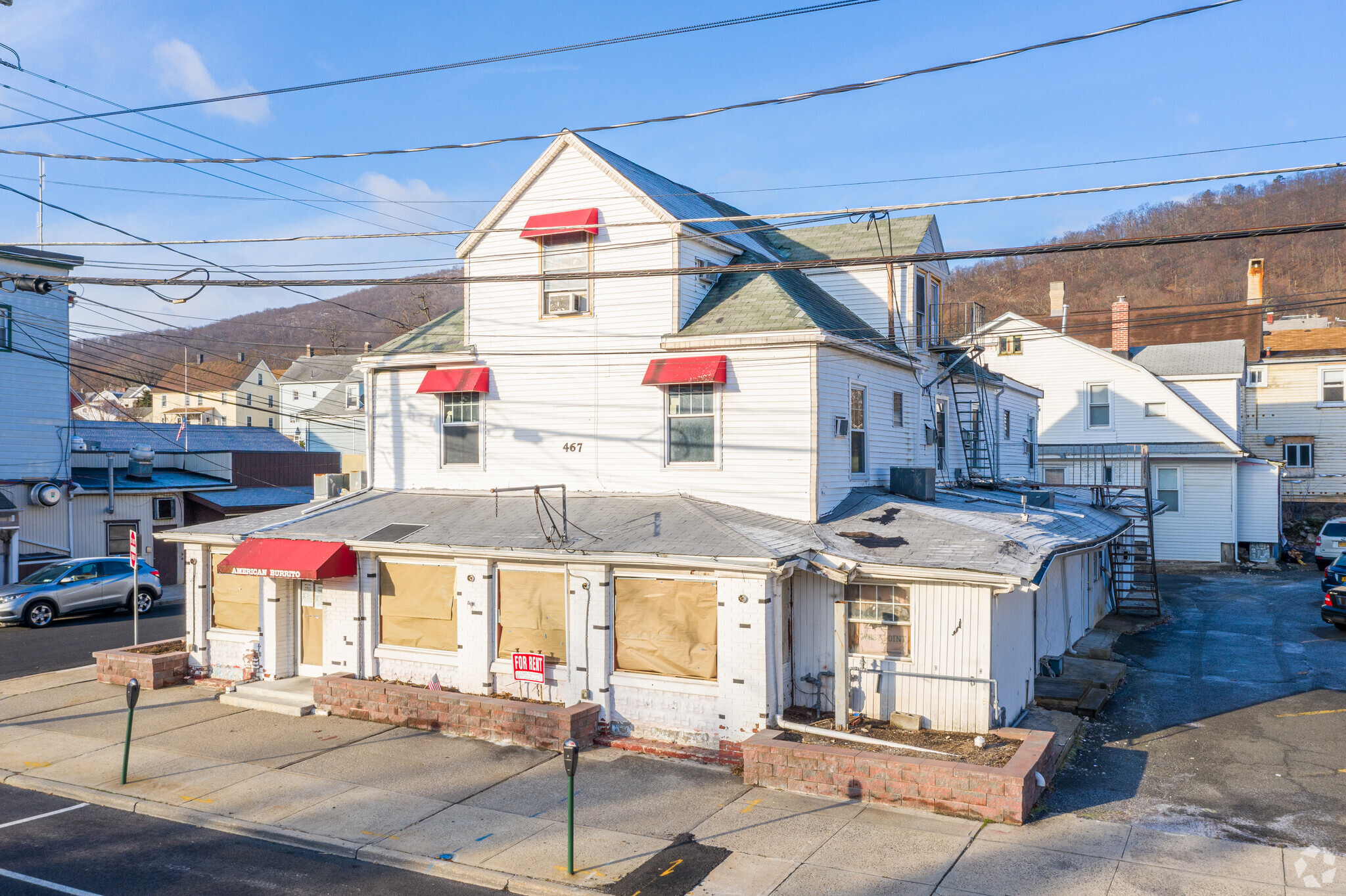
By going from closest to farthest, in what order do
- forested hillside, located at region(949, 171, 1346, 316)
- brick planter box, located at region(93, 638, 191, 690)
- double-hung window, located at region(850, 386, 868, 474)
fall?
double-hung window, located at region(850, 386, 868, 474) → brick planter box, located at region(93, 638, 191, 690) → forested hillside, located at region(949, 171, 1346, 316)

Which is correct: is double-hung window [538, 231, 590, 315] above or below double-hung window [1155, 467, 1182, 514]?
above

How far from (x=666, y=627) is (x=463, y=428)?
24.3ft

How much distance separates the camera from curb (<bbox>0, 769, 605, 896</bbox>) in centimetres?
913

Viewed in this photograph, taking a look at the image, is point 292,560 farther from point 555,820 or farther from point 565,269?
point 555,820

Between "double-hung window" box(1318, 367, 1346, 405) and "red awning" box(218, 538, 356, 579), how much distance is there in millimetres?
45553

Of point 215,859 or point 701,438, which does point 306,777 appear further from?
point 701,438

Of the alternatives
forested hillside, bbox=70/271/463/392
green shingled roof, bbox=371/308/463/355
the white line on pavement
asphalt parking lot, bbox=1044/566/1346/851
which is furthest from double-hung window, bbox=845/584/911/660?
forested hillside, bbox=70/271/463/392

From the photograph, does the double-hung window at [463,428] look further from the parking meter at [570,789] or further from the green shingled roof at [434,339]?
the parking meter at [570,789]

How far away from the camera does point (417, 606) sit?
52.7 ft

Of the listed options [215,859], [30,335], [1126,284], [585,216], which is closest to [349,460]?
[30,335]

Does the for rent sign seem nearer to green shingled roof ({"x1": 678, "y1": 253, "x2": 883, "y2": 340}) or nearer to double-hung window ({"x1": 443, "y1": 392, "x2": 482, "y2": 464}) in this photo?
double-hung window ({"x1": 443, "y1": 392, "x2": 482, "y2": 464})

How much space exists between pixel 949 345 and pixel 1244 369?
2593 centimetres

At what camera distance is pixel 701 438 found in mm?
16391

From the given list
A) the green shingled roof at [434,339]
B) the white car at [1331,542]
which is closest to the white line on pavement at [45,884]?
the green shingled roof at [434,339]
